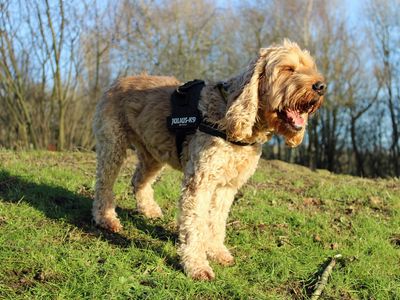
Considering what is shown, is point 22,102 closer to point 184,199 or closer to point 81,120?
point 81,120

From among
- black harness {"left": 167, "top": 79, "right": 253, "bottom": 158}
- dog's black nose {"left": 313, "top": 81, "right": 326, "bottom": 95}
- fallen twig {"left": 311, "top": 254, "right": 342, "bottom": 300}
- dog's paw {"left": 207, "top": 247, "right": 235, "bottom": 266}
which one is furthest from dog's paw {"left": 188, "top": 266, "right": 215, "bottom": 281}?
dog's black nose {"left": 313, "top": 81, "right": 326, "bottom": 95}

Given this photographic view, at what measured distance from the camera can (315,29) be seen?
23.9 m

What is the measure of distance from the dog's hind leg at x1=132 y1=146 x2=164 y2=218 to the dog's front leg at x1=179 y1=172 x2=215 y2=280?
149 centimetres

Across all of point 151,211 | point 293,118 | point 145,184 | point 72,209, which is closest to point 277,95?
point 293,118

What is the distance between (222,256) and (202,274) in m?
0.61

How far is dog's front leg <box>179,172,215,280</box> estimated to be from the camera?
431 cm

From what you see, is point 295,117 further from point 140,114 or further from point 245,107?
point 140,114

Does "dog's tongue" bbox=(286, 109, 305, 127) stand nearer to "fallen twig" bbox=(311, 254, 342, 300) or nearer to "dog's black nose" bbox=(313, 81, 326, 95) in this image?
"dog's black nose" bbox=(313, 81, 326, 95)

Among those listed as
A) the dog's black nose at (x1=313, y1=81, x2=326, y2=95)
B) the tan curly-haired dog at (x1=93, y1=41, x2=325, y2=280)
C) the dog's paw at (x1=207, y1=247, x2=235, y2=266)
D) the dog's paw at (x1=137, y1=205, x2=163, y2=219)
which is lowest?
the dog's paw at (x1=207, y1=247, x2=235, y2=266)

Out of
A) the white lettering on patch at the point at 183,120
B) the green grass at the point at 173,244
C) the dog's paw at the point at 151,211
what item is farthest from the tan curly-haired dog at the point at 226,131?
the dog's paw at the point at 151,211

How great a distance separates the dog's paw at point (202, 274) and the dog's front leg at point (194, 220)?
13mm

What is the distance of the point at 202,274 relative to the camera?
416 cm

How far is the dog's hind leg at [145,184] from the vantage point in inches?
235

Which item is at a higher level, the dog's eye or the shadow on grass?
the dog's eye
